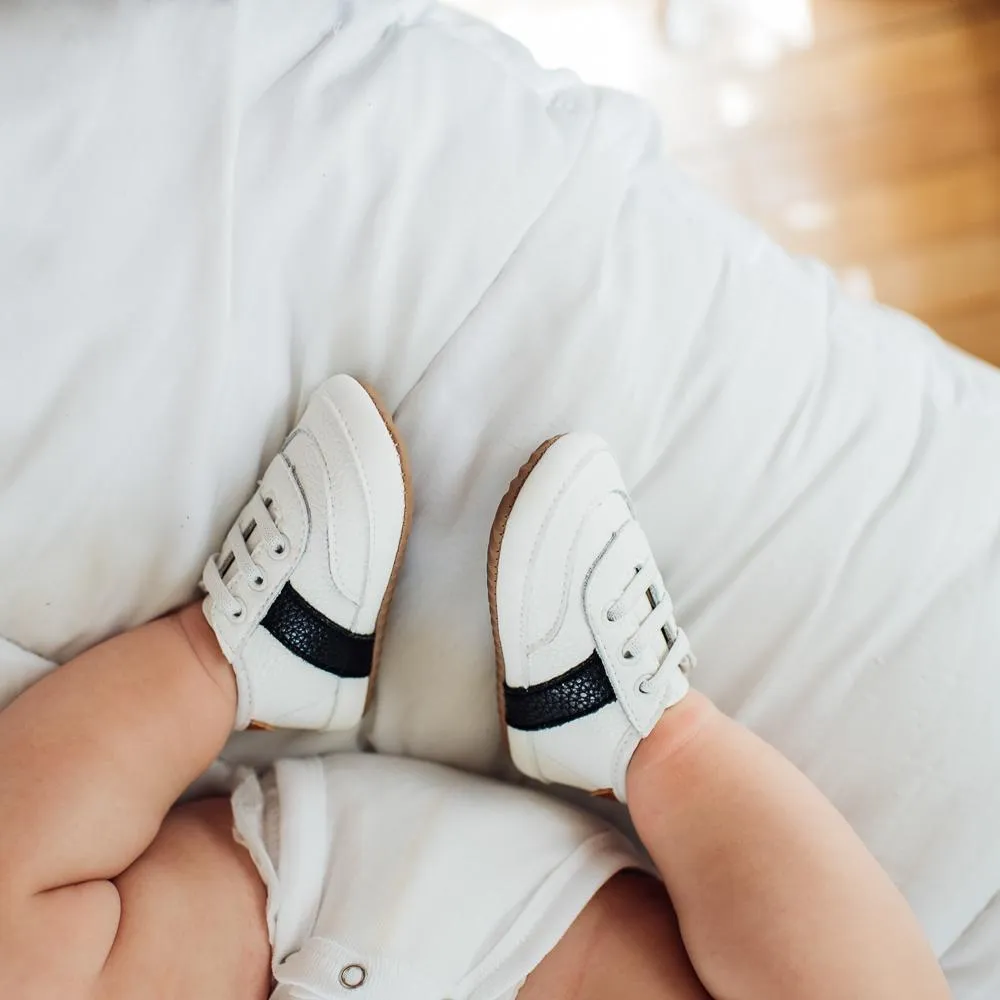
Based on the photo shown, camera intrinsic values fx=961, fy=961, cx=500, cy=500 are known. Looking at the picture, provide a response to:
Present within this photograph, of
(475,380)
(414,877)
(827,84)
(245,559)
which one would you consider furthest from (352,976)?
(827,84)

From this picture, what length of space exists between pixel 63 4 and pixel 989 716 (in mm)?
841

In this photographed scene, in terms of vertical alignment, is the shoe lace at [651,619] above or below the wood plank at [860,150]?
below

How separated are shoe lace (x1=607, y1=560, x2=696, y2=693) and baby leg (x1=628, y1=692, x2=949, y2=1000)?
0.12 ft

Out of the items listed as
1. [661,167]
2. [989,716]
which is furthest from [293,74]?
[989,716]

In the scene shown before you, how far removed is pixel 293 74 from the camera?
70 cm

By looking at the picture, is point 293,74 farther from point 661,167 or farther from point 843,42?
point 843,42

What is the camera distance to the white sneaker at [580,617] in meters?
0.69

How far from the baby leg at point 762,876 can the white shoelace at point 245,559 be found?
1.02 ft

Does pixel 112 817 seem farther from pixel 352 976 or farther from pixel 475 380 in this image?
pixel 475 380

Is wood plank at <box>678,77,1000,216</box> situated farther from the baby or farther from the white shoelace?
the white shoelace

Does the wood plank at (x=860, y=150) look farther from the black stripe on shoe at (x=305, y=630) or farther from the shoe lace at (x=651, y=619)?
the black stripe on shoe at (x=305, y=630)

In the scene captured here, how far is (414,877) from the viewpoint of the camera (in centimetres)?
68

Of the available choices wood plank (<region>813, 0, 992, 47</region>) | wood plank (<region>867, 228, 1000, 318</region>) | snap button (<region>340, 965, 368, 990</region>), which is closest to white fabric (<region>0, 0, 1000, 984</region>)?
snap button (<region>340, 965, 368, 990</region>)

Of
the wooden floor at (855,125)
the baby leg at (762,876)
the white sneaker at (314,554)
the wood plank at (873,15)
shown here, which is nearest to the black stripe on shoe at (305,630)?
the white sneaker at (314,554)
